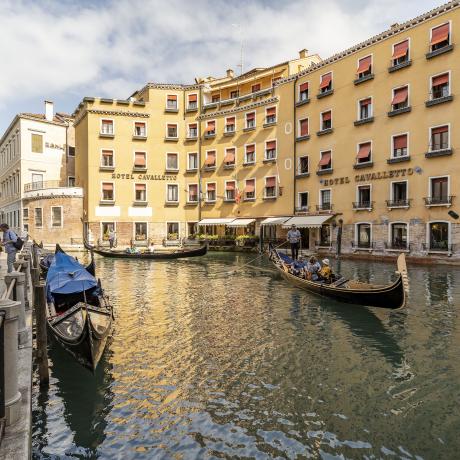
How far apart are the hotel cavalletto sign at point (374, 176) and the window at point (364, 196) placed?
0.47 metres

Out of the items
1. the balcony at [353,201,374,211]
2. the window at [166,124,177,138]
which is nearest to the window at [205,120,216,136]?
the window at [166,124,177,138]

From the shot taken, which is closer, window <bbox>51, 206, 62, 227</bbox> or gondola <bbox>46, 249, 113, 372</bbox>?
gondola <bbox>46, 249, 113, 372</bbox>

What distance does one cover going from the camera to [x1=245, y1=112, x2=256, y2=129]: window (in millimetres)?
30016

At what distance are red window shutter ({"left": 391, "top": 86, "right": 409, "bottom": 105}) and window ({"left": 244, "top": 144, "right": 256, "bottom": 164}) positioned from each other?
10703 millimetres

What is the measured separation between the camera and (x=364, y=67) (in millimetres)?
23531

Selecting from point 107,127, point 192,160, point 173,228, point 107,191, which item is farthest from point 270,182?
point 107,127

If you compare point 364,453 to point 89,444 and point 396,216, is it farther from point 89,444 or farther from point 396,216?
point 396,216

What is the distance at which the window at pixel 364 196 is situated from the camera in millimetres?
23672

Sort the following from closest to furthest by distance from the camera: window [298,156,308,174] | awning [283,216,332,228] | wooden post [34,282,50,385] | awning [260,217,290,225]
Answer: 1. wooden post [34,282,50,385]
2. awning [283,216,332,228]
3. awning [260,217,290,225]
4. window [298,156,308,174]

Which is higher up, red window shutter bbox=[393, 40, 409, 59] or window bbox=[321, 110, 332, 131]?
red window shutter bbox=[393, 40, 409, 59]

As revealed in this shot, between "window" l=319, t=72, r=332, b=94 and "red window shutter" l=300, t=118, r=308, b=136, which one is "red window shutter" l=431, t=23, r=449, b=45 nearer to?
"window" l=319, t=72, r=332, b=94

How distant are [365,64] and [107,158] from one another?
19594mm

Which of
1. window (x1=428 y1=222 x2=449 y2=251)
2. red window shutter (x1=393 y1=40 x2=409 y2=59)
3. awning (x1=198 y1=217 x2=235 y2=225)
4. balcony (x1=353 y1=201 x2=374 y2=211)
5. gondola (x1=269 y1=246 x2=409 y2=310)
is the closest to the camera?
gondola (x1=269 y1=246 x2=409 y2=310)

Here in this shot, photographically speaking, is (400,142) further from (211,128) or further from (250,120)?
(211,128)
